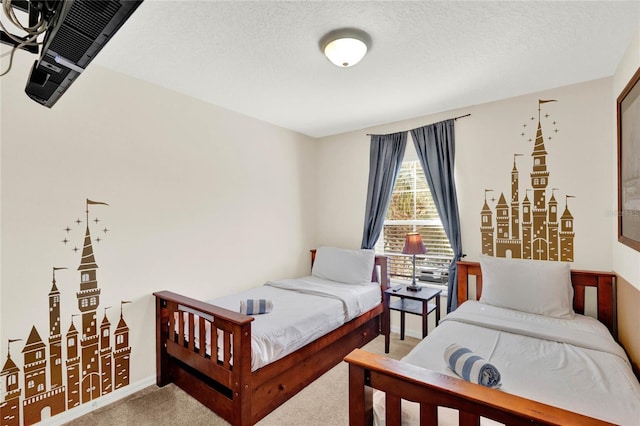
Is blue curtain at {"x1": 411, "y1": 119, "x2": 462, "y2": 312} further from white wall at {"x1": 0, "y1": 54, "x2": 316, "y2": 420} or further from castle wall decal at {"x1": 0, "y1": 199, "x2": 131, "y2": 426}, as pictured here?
castle wall decal at {"x1": 0, "y1": 199, "x2": 131, "y2": 426}

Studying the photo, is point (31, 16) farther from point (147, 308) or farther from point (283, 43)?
point (147, 308)

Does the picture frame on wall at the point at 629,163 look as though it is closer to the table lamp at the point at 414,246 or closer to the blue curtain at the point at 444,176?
the blue curtain at the point at 444,176

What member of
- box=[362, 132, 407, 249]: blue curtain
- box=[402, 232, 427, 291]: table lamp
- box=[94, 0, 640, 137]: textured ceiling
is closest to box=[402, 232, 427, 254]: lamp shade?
box=[402, 232, 427, 291]: table lamp

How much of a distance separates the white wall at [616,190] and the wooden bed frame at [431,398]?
5.01 ft

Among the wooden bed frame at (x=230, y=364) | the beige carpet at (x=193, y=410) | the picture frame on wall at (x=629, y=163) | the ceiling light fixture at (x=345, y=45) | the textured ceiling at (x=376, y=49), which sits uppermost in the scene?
the textured ceiling at (x=376, y=49)

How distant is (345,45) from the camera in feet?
6.21

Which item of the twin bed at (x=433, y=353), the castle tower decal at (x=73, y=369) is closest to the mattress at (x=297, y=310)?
the twin bed at (x=433, y=353)

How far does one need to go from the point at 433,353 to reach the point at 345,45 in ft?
6.27

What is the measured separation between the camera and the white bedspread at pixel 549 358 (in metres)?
1.32

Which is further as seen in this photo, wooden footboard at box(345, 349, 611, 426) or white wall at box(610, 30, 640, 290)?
white wall at box(610, 30, 640, 290)

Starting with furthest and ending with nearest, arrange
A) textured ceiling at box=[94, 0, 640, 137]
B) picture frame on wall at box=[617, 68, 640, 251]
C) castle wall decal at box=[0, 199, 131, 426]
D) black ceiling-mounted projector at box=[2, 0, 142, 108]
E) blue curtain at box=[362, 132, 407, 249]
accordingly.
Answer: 1. blue curtain at box=[362, 132, 407, 249]
2. castle wall decal at box=[0, 199, 131, 426]
3. picture frame on wall at box=[617, 68, 640, 251]
4. textured ceiling at box=[94, 0, 640, 137]
5. black ceiling-mounted projector at box=[2, 0, 142, 108]

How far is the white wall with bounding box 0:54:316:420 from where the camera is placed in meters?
1.93

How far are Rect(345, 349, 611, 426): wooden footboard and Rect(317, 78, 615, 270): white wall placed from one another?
222 centimetres

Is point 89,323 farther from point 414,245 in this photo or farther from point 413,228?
point 413,228
